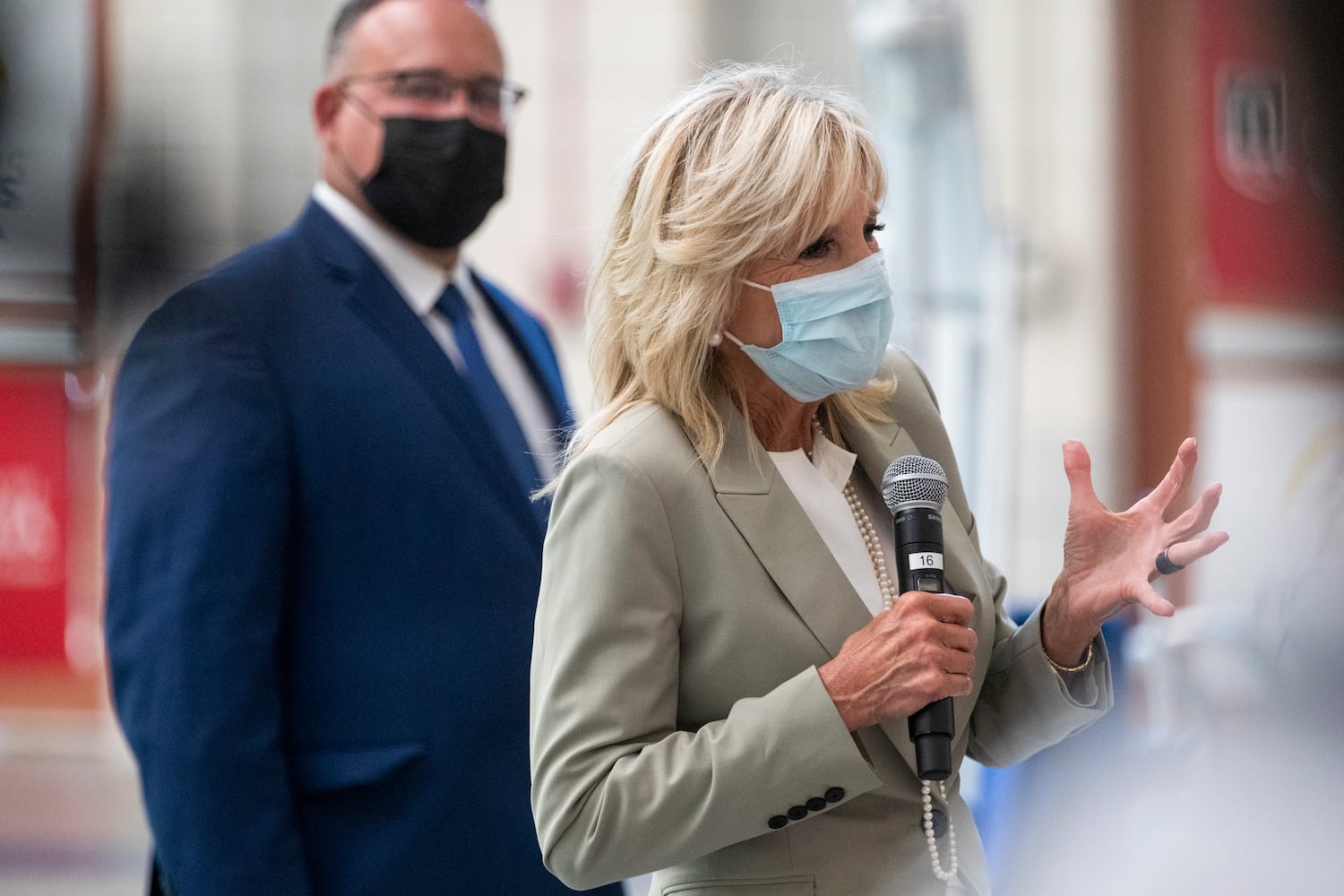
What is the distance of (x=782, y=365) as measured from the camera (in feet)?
4.51

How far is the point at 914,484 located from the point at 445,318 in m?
1.05

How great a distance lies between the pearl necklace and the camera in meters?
1.30

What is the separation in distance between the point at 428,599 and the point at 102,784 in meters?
3.50

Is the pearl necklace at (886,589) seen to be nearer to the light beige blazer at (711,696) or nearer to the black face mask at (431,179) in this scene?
the light beige blazer at (711,696)

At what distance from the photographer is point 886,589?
4.48 ft

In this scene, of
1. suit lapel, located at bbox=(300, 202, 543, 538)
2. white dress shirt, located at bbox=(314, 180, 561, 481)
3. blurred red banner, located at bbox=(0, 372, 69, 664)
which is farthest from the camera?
blurred red banner, located at bbox=(0, 372, 69, 664)

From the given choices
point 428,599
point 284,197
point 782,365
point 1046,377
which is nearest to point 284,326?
point 428,599

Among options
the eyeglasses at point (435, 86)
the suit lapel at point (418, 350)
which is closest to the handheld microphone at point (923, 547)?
the suit lapel at point (418, 350)

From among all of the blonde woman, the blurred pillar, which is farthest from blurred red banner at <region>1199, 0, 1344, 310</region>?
the blonde woman

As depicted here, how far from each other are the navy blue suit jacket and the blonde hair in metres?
0.58

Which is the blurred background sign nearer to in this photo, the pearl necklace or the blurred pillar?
the pearl necklace

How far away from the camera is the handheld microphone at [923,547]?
3.97 feet

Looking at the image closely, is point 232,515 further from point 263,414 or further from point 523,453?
point 523,453

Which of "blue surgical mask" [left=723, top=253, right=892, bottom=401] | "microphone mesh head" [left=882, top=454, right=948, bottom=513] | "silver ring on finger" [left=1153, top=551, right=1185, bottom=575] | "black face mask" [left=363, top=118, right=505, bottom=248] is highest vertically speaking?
"black face mask" [left=363, top=118, right=505, bottom=248]
